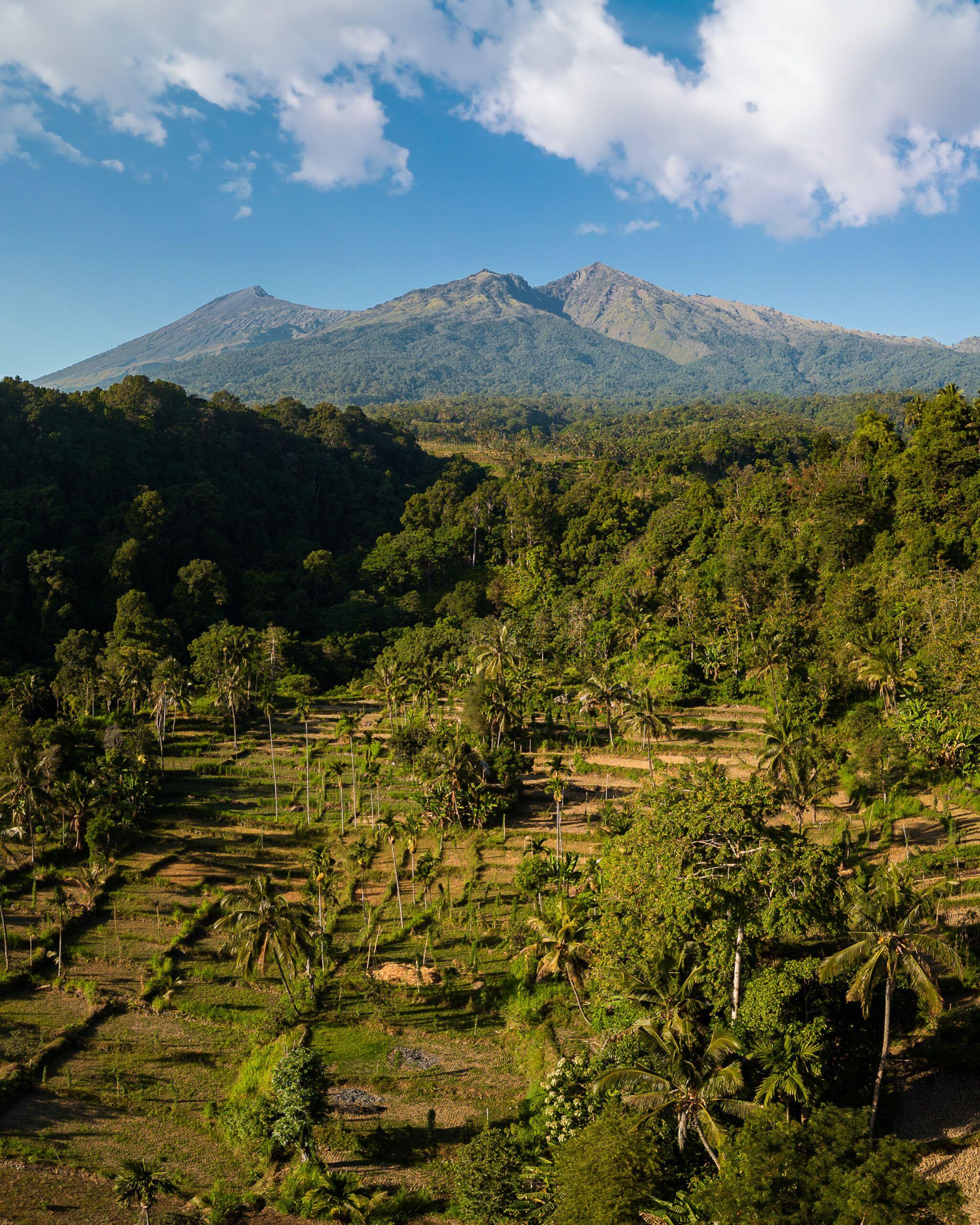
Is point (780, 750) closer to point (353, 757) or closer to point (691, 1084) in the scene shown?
point (691, 1084)

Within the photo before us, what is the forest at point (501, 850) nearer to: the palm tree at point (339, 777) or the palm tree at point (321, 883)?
the palm tree at point (321, 883)

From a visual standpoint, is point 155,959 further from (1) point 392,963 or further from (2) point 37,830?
(2) point 37,830

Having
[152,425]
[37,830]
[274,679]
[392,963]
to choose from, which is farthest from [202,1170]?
[152,425]

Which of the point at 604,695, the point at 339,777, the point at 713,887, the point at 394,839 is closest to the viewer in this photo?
the point at 713,887

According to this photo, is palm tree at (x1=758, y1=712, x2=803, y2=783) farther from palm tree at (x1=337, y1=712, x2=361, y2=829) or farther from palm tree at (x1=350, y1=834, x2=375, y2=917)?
palm tree at (x1=337, y1=712, x2=361, y2=829)

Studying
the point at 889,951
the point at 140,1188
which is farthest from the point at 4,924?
the point at 889,951

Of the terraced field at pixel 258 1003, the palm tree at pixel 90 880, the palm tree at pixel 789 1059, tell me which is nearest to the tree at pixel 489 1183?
the terraced field at pixel 258 1003
